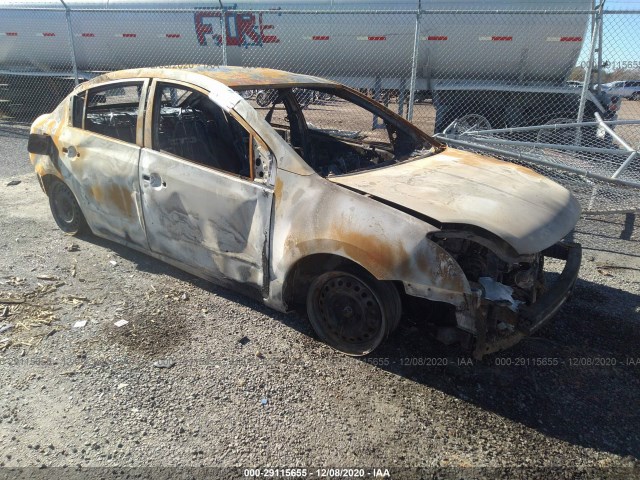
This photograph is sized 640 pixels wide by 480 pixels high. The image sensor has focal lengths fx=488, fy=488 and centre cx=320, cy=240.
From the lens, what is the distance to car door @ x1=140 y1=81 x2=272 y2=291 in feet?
10.6

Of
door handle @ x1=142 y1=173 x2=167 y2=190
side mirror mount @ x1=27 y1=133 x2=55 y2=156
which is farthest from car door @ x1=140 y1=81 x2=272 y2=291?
side mirror mount @ x1=27 y1=133 x2=55 y2=156

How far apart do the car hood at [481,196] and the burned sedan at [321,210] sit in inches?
0.5

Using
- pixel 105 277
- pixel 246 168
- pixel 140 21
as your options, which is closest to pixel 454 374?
pixel 246 168

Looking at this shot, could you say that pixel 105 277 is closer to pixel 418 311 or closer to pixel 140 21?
pixel 418 311

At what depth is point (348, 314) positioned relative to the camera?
10.1 ft

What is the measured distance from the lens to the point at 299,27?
1013 cm

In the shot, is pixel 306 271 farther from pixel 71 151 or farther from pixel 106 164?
pixel 71 151

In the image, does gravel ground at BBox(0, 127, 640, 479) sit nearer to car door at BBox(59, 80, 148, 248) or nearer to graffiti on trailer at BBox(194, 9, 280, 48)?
car door at BBox(59, 80, 148, 248)

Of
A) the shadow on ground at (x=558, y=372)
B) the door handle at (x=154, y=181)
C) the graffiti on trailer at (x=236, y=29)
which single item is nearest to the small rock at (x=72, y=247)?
the door handle at (x=154, y=181)

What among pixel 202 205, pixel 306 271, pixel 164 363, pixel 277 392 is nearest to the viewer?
pixel 277 392

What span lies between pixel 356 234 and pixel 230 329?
123cm

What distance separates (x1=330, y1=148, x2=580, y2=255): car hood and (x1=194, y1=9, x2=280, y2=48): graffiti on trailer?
800 centimetres

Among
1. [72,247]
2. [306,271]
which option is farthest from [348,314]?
Answer: [72,247]

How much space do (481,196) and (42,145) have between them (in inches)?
154
